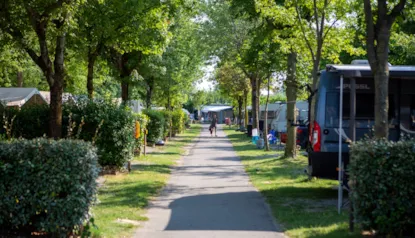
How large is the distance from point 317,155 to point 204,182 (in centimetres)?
468

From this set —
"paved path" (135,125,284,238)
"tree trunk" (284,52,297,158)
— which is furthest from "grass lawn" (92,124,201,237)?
"tree trunk" (284,52,297,158)

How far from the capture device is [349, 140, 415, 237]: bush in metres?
6.81

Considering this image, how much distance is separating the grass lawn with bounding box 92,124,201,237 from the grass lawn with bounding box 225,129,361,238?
2.45m

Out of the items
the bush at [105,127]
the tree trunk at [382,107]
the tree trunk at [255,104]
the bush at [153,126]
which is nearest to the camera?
the tree trunk at [382,107]

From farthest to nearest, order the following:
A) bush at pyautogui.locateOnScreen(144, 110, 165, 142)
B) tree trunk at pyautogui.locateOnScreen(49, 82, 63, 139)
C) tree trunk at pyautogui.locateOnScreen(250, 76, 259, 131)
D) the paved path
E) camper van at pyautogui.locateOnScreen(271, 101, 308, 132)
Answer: tree trunk at pyautogui.locateOnScreen(250, 76, 259, 131), camper van at pyautogui.locateOnScreen(271, 101, 308, 132), bush at pyautogui.locateOnScreen(144, 110, 165, 142), tree trunk at pyautogui.locateOnScreen(49, 82, 63, 139), the paved path

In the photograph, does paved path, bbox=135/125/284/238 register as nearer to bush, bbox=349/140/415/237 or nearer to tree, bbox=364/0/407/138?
bush, bbox=349/140/415/237

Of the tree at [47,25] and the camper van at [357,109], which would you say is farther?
the tree at [47,25]

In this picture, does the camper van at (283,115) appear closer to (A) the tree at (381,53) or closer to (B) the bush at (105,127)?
(B) the bush at (105,127)

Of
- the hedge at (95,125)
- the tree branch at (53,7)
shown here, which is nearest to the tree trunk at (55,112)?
the hedge at (95,125)

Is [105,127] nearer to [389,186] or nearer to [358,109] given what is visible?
[358,109]

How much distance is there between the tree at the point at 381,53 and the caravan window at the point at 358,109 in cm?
212

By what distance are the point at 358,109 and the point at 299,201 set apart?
2.21 metres

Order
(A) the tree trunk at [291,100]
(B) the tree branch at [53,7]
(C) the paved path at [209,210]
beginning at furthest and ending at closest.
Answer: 1. (A) the tree trunk at [291,100]
2. (B) the tree branch at [53,7]
3. (C) the paved path at [209,210]

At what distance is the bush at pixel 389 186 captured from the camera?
268 inches
